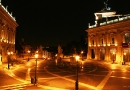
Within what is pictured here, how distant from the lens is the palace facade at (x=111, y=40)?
180 ft

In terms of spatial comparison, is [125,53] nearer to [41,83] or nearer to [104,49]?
[104,49]

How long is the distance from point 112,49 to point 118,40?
168 inches

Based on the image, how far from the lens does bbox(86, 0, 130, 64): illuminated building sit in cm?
5500

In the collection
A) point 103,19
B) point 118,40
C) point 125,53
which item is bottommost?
point 125,53

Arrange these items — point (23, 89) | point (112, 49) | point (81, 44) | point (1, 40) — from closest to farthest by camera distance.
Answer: point (23, 89), point (1, 40), point (112, 49), point (81, 44)

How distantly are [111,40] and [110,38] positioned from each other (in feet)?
2.74

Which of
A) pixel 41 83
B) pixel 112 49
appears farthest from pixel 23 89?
pixel 112 49

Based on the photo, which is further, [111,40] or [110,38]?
[110,38]

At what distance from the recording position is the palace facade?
180 ft

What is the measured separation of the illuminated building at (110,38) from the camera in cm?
5500

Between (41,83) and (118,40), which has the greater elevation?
(118,40)

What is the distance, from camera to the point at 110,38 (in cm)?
6166

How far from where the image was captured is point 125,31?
5478cm

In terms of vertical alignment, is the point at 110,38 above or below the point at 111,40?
above
